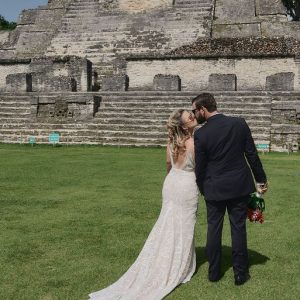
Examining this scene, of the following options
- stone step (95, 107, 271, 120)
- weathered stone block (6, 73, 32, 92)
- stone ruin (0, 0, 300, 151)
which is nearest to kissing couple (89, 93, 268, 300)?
stone ruin (0, 0, 300, 151)

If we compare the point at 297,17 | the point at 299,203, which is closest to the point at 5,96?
the point at 299,203

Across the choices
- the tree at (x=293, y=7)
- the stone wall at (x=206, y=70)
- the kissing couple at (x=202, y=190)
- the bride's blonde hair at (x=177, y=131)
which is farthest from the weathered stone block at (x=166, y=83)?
the tree at (x=293, y=7)

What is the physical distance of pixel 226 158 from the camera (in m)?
4.92

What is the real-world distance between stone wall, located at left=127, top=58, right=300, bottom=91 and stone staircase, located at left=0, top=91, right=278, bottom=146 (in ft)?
14.1

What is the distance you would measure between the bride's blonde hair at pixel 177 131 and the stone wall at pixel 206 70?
18.7 m

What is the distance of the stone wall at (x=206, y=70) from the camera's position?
23.7 m

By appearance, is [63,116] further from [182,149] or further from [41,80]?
[182,149]

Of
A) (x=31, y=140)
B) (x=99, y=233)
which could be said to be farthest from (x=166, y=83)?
(x=99, y=233)

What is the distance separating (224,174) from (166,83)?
17.4 m

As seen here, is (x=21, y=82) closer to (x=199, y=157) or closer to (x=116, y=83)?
(x=116, y=83)

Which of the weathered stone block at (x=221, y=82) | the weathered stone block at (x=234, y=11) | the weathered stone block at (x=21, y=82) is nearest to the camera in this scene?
the weathered stone block at (x=221, y=82)

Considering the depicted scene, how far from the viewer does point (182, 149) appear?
5.04 m

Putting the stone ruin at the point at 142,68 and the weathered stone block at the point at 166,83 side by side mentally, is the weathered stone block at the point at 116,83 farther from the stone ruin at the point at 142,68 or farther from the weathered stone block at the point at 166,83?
the weathered stone block at the point at 166,83

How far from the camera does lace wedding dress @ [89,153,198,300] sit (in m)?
4.91
